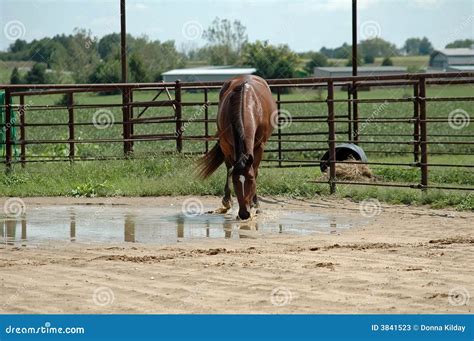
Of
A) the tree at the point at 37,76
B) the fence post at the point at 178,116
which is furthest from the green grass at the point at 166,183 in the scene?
the tree at the point at 37,76

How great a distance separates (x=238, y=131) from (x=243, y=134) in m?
0.07

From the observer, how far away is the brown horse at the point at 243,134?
10.4 meters

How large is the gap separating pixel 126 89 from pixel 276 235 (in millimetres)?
7755

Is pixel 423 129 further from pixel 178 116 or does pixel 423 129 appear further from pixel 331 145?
pixel 178 116

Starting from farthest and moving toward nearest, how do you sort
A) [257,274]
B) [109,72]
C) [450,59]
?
[450,59] → [109,72] → [257,274]

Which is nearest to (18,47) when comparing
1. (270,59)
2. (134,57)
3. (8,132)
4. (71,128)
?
(270,59)

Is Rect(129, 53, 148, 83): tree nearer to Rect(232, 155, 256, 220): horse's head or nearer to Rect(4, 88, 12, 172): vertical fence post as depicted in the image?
Rect(4, 88, 12, 172): vertical fence post

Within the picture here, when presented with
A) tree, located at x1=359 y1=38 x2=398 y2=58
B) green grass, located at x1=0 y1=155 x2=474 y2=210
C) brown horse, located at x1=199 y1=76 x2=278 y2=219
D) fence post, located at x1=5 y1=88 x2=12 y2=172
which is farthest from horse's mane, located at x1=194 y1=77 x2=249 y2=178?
tree, located at x1=359 y1=38 x2=398 y2=58

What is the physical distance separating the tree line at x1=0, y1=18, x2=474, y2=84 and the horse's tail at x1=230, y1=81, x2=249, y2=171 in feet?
35.9

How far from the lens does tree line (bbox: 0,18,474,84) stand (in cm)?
4791

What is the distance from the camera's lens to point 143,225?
1053 centimetres

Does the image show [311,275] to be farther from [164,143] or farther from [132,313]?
[164,143]

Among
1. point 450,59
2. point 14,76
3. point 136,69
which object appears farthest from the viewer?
point 450,59
